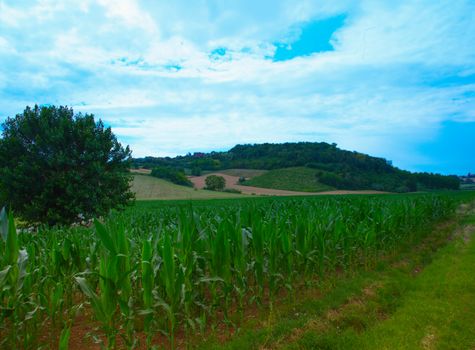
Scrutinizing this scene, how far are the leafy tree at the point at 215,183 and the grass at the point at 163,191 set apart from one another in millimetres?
5220

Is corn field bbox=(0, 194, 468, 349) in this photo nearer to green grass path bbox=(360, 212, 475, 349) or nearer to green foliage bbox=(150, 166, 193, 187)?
green grass path bbox=(360, 212, 475, 349)

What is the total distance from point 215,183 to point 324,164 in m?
29.6

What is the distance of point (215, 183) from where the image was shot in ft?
221

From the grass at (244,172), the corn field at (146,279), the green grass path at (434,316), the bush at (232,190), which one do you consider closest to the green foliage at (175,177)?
the bush at (232,190)

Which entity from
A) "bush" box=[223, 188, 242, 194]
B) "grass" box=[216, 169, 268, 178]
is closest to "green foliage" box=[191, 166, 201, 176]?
"grass" box=[216, 169, 268, 178]

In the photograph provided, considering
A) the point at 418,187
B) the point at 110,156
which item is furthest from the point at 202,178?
the point at 110,156

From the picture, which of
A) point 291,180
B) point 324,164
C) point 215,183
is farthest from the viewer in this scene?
point 324,164

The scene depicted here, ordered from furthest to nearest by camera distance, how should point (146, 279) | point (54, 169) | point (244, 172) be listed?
point (244, 172), point (54, 169), point (146, 279)

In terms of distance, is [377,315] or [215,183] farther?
[215,183]

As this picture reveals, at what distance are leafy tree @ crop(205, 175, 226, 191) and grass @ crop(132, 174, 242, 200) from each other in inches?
205

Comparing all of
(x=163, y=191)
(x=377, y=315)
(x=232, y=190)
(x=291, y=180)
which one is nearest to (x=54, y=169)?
(x=377, y=315)

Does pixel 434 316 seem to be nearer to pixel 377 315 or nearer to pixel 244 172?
pixel 377 315

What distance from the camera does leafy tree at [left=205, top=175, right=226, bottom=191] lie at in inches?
2640

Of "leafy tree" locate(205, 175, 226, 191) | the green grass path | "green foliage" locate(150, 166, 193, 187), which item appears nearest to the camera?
the green grass path
